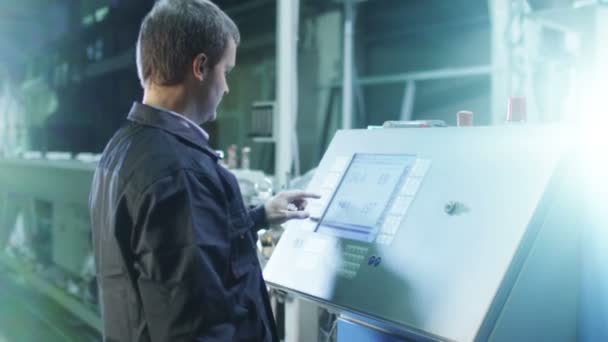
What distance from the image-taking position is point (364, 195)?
3.27ft

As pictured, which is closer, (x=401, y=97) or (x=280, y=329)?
(x=280, y=329)

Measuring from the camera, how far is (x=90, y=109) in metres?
3.93

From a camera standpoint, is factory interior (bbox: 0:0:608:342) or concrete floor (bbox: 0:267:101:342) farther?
concrete floor (bbox: 0:267:101:342)

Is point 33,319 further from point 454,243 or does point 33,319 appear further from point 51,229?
point 454,243

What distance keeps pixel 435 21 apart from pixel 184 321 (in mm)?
2943

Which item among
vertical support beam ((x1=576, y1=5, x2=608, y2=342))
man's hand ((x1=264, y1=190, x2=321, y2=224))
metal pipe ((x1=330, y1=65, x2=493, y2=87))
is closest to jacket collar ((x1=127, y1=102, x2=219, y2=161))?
man's hand ((x1=264, y1=190, x2=321, y2=224))

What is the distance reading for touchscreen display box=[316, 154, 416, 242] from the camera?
0.95 meters

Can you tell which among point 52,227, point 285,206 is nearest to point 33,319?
point 52,227

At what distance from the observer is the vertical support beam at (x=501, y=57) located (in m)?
2.26

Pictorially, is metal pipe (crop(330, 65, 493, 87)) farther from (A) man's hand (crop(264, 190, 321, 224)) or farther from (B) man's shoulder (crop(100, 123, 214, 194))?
(B) man's shoulder (crop(100, 123, 214, 194))

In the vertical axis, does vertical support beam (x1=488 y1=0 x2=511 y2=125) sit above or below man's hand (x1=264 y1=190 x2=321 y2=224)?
above

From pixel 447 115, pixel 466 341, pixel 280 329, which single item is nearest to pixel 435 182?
pixel 466 341

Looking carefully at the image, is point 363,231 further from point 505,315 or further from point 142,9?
point 142,9

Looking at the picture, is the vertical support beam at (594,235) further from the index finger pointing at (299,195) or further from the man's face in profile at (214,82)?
the man's face in profile at (214,82)
